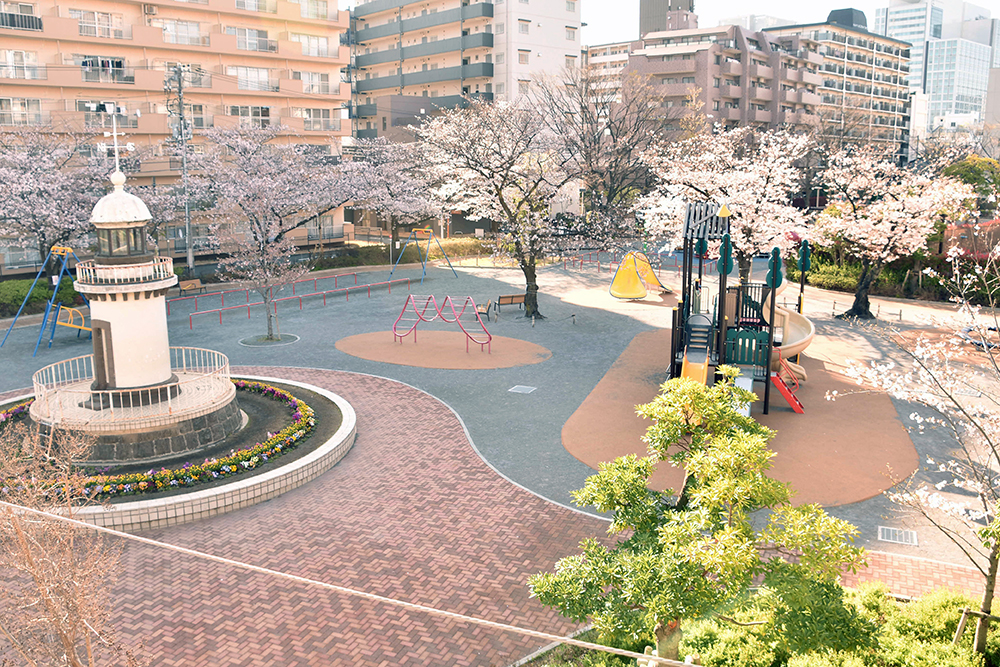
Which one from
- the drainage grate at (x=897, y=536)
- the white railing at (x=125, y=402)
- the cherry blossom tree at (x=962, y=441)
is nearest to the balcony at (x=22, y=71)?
the white railing at (x=125, y=402)

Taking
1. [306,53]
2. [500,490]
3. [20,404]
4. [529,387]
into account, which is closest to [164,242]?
[306,53]

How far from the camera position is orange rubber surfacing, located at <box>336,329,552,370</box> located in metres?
22.2

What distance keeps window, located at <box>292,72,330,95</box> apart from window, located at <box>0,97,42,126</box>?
1596 cm

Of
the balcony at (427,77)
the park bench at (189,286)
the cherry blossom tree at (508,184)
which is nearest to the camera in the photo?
the cherry blossom tree at (508,184)

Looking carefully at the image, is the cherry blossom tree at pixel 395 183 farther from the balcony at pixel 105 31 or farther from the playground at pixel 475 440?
the balcony at pixel 105 31

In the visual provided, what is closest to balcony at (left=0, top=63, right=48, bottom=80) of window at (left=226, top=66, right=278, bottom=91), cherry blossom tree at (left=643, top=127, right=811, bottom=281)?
window at (left=226, top=66, right=278, bottom=91)

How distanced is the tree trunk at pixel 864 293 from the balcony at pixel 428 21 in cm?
4383

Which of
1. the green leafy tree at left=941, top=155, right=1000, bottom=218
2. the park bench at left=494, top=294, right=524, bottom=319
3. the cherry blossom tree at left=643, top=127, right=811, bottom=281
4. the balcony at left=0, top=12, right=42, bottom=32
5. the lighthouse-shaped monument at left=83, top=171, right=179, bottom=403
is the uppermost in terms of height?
the balcony at left=0, top=12, right=42, bottom=32

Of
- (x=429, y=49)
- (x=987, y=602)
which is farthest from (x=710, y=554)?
(x=429, y=49)

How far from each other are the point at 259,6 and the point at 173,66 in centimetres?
782

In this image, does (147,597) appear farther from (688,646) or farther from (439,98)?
(439,98)

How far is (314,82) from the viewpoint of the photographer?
51781 millimetres

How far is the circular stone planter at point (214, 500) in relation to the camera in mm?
11719

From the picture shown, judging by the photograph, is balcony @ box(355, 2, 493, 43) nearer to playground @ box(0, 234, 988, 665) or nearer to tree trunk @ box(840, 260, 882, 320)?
playground @ box(0, 234, 988, 665)
